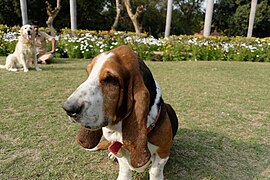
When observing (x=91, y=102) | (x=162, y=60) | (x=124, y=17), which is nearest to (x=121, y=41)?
(x=162, y=60)

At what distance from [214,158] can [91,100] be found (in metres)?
1.85

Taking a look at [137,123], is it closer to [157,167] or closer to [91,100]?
[91,100]

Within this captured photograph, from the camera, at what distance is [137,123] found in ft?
5.10

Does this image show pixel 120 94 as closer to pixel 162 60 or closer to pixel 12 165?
pixel 12 165

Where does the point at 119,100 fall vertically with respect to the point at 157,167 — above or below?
above

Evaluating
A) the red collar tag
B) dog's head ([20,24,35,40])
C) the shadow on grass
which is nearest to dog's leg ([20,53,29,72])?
dog's head ([20,24,35,40])

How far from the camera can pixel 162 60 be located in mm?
10047

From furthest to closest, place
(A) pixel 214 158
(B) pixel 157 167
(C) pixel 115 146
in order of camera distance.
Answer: (A) pixel 214 158 < (B) pixel 157 167 < (C) pixel 115 146

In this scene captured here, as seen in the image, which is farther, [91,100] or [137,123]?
[137,123]

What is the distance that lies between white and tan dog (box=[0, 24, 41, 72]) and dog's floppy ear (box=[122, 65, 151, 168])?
5.80 m

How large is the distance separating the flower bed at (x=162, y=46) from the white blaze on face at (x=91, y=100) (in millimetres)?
8110

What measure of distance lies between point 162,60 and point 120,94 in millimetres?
8686

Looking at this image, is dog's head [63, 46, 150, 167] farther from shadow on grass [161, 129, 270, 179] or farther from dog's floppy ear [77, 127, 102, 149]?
shadow on grass [161, 129, 270, 179]

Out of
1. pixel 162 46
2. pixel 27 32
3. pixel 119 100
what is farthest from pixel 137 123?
pixel 162 46
